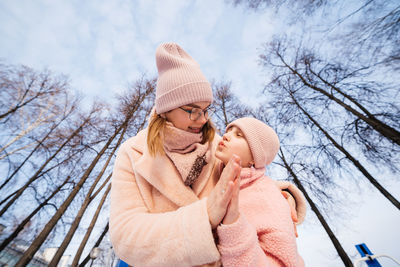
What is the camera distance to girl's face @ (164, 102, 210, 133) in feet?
5.49

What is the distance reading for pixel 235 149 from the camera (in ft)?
5.85

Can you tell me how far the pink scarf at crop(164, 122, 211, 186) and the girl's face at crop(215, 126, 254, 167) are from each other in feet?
0.58

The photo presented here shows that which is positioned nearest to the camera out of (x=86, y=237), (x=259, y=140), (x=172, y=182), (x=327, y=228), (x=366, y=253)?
(x=172, y=182)

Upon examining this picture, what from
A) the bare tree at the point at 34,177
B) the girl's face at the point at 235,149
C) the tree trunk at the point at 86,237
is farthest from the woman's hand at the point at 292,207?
the bare tree at the point at 34,177

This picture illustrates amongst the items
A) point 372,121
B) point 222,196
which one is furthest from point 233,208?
point 372,121

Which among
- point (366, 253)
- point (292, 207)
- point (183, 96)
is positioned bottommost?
point (366, 253)

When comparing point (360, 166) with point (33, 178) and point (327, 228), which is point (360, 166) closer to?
point (327, 228)

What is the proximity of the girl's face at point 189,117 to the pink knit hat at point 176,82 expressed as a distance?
0.07 metres

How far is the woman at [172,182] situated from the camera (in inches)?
35.0

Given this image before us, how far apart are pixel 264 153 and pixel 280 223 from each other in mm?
799

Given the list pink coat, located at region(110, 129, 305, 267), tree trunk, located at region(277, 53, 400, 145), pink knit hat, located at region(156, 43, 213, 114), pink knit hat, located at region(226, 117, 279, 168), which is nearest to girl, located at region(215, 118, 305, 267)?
pink knit hat, located at region(226, 117, 279, 168)

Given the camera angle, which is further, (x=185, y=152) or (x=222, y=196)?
(x=185, y=152)

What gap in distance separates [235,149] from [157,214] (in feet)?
Result: 3.49

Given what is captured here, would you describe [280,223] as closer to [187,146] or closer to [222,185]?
[222,185]
